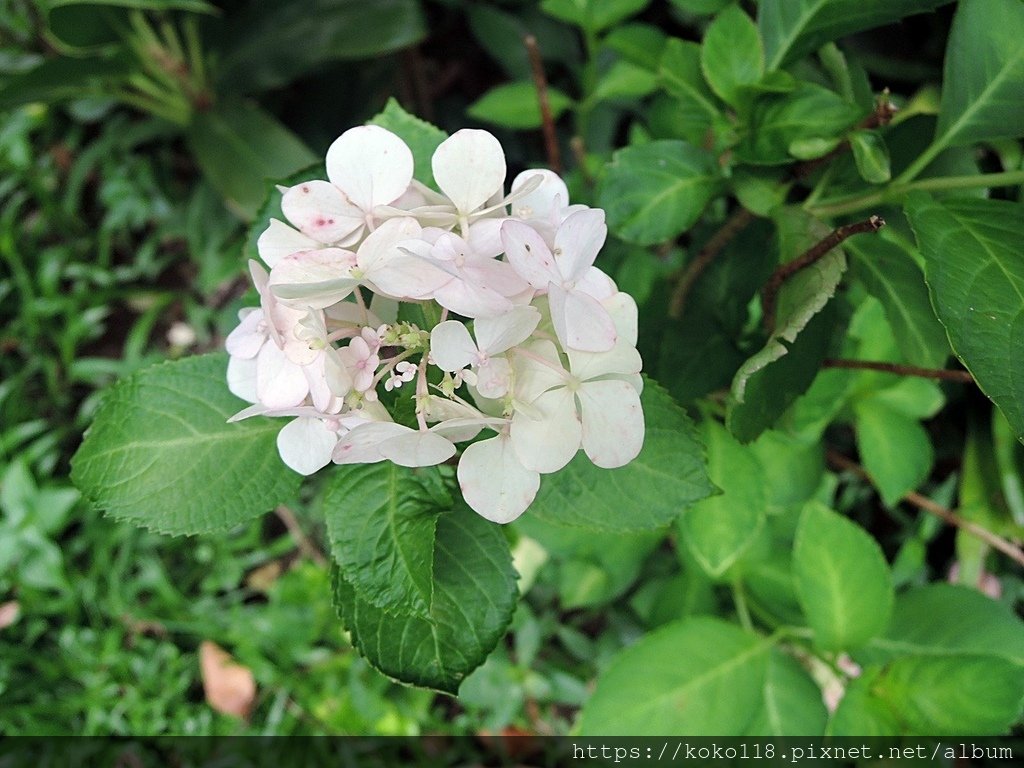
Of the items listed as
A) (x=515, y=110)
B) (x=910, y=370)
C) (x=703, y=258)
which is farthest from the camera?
(x=515, y=110)

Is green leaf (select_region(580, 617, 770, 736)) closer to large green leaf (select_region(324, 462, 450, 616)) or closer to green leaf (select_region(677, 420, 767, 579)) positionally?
green leaf (select_region(677, 420, 767, 579))

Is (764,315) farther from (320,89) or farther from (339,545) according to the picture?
(320,89)

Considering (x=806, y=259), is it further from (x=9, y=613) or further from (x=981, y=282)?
(x=9, y=613)

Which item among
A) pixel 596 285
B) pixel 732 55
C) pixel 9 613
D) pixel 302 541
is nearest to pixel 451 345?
pixel 596 285

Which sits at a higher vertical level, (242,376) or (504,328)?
(504,328)

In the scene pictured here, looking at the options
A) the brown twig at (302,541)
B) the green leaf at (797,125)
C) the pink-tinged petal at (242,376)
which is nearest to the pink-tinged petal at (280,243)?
the pink-tinged petal at (242,376)

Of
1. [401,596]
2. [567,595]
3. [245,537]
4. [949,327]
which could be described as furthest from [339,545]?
[245,537]

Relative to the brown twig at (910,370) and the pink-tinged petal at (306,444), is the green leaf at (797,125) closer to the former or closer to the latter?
the brown twig at (910,370)
